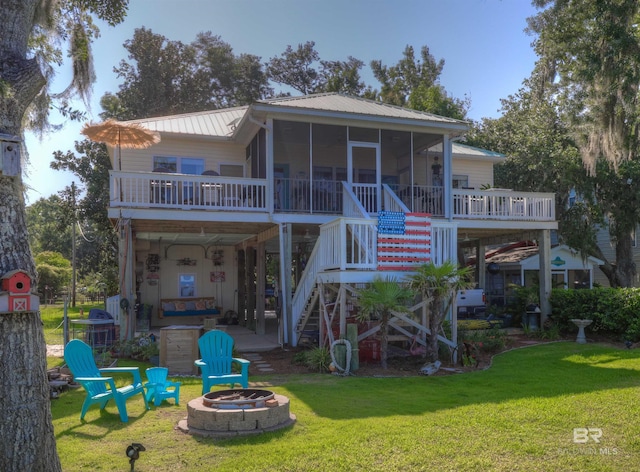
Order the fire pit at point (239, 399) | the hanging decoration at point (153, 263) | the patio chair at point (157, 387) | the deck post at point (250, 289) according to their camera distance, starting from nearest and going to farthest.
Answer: the fire pit at point (239, 399), the patio chair at point (157, 387), the deck post at point (250, 289), the hanging decoration at point (153, 263)

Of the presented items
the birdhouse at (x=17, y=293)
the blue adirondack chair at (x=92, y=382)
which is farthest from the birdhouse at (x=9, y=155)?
the blue adirondack chair at (x=92, y=382)

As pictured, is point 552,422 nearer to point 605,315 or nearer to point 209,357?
point 209,357

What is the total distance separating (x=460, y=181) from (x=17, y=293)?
654 inches

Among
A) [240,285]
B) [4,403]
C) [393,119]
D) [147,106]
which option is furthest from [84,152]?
[4,403]

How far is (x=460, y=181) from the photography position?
1864cm

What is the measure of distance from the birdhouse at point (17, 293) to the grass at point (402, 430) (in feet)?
5.69

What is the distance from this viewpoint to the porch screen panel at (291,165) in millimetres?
13258

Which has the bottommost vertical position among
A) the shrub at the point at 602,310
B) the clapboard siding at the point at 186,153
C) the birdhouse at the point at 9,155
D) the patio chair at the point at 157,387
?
the patio chair at the point at 157,387

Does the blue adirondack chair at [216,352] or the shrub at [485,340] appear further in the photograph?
the shrub at [485,340]

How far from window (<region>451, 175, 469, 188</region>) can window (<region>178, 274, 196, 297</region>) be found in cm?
967

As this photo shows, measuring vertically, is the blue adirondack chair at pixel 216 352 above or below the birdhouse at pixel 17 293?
below

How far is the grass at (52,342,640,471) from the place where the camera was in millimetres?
4785

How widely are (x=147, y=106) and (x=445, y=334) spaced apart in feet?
73.8

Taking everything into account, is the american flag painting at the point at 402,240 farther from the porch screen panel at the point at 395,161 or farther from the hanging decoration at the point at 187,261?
the hanging decoration at the point at 187,261
